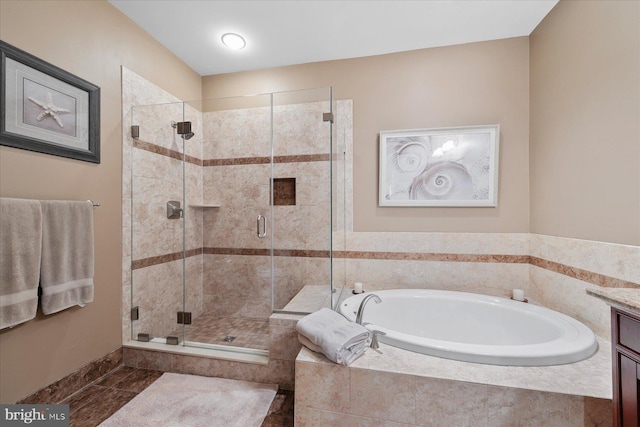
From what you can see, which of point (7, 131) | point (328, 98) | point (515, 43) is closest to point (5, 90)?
point (7, 131)

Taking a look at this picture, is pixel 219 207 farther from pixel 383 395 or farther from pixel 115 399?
pixel 383 395

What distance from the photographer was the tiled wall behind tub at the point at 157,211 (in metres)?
2.04

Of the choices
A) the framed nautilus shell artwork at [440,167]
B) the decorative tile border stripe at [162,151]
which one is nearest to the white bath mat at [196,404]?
the decorative tile border stripe at [162,151]

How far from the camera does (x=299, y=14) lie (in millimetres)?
1980

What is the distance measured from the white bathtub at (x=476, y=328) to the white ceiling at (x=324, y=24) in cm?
206

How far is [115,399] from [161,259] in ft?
3.03

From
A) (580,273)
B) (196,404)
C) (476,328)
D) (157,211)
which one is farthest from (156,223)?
(580,273)

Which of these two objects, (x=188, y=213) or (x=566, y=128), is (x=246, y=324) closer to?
(x=188, y=213)

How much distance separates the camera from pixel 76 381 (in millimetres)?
1651

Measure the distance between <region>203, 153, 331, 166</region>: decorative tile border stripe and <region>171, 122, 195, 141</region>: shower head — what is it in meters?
0.23

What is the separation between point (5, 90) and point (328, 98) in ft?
5.80

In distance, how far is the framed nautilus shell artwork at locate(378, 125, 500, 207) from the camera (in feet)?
7.44

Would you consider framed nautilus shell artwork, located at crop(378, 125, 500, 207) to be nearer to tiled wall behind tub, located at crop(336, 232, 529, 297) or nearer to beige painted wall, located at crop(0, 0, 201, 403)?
tiled wall behind tub, located at crop(336, 232, 529, 297)

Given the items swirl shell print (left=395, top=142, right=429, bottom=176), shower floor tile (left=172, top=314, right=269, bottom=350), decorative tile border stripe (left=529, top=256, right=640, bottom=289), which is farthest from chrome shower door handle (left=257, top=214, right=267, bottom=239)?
decorative tile border stripe (left=529, top=256, right=640, bottom=289)
